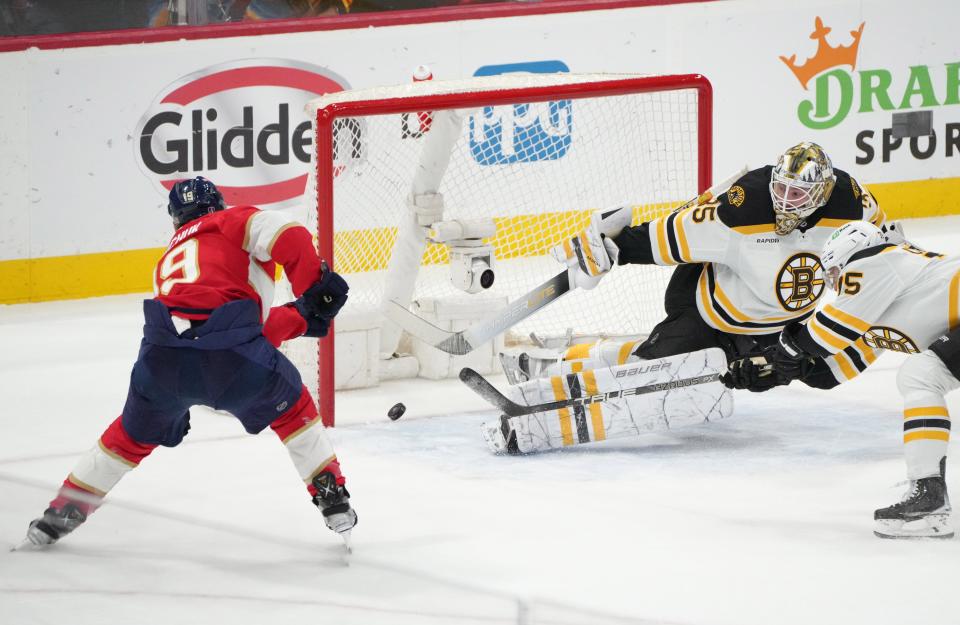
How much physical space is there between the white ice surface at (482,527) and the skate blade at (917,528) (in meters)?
0.03

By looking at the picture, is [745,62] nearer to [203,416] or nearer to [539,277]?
[539,277]

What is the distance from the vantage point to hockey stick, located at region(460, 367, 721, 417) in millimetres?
4531

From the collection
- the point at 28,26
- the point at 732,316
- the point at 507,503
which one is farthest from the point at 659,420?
the point at 28,26

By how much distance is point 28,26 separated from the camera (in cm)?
660

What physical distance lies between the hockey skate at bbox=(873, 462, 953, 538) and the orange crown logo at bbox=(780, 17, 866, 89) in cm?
452

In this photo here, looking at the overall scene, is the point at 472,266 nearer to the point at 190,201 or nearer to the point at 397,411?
the point at 397,411

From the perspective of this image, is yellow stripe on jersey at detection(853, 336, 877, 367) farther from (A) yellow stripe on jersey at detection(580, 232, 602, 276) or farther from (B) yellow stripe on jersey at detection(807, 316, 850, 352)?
(A) yellow stripe on jersey at detection(580, 232, 602, 276)

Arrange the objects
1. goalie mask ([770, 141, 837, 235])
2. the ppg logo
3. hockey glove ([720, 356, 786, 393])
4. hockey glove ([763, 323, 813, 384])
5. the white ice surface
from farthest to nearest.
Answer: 1. the ppg logo
2. goalie mask ([770, 141, 837, 235])
3. hockey glove ([720, 356, 786, 393])
4. hockey glove ([763, 323, 813, 384])
5. the white ice surface

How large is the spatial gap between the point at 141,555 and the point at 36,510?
0.54m

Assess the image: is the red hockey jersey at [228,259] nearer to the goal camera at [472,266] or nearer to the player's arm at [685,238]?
the player's arm at [685,238]

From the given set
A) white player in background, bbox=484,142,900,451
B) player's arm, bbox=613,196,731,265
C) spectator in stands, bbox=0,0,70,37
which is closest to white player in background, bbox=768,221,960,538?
white player in background, bbox=484,142,900,451

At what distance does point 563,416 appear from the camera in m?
4.52

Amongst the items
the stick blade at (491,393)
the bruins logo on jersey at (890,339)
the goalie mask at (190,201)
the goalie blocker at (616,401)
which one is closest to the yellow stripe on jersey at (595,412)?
the goalie blocker at (616,401)

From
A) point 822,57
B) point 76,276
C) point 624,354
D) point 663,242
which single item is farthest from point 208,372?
point 822,57
